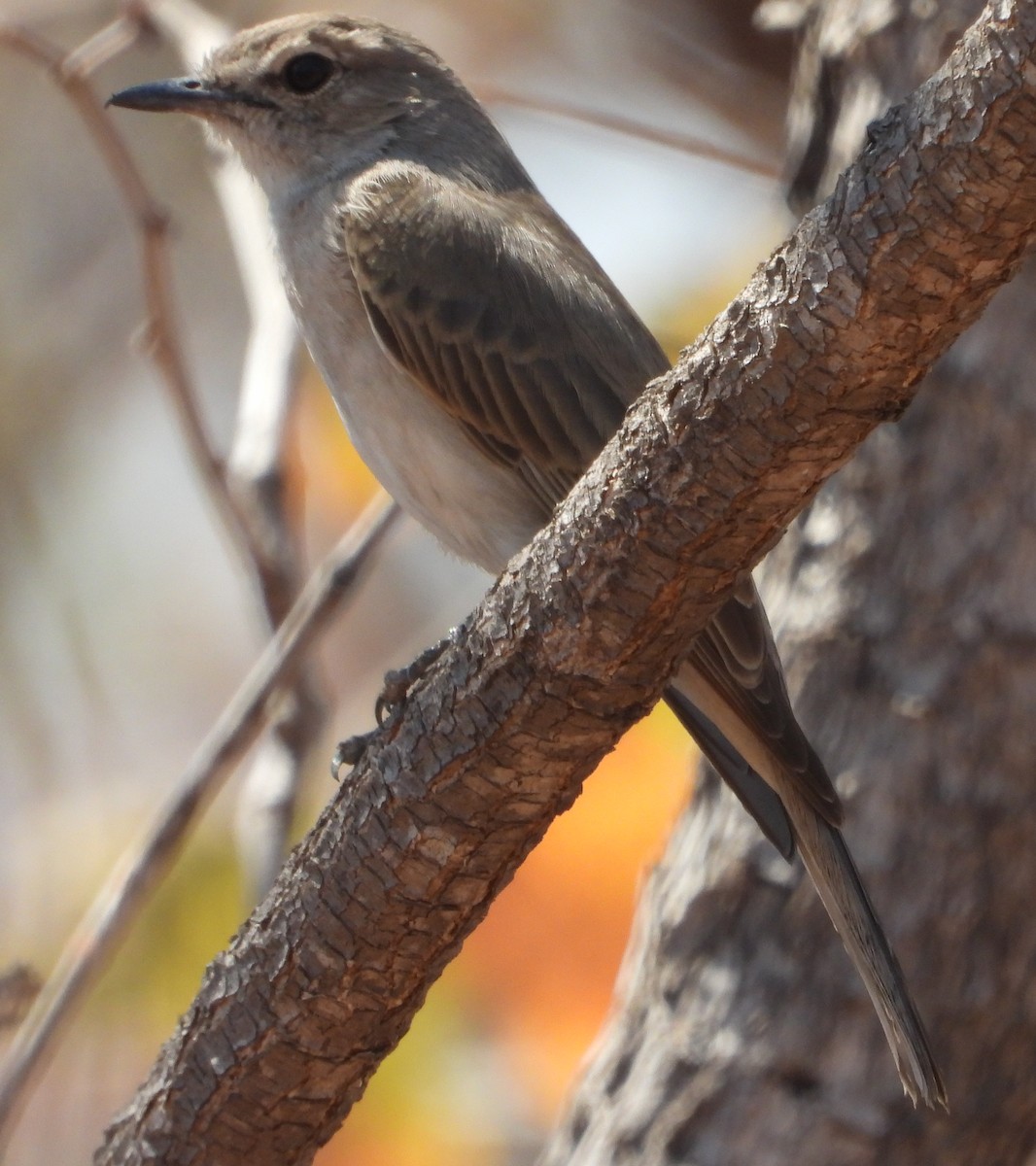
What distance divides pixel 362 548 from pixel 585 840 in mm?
2570

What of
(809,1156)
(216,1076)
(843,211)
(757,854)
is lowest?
(809,1156)

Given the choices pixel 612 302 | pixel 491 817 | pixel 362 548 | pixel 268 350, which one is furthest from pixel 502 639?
pixel 268 350

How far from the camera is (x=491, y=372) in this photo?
13.8 ft

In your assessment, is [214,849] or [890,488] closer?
[890,488]

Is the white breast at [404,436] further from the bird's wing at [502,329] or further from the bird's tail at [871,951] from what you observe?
the bird's tail at [871,951]

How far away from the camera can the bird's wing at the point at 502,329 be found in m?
4.12

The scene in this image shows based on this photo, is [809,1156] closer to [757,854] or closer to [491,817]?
[757,854]

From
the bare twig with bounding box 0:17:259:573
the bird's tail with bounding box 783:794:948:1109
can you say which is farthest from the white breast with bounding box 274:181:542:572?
the bird's tail with bounding box 783:794:948:1109

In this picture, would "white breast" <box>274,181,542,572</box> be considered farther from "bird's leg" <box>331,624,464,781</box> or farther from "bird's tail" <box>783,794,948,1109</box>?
"bird's tail" <box>783,794,948,1109</box>

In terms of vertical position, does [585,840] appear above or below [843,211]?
below

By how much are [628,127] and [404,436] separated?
171cm

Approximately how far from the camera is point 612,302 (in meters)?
Result: 4.48

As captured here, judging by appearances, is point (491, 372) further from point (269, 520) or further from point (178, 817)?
point (178, 817)

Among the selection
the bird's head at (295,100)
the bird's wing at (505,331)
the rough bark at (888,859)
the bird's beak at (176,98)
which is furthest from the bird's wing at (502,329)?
the rough bark at (888,859)
